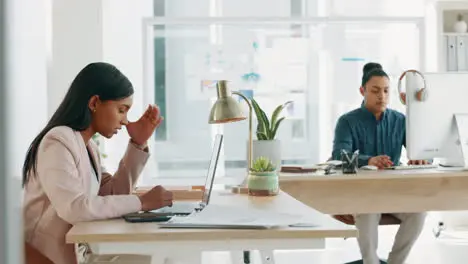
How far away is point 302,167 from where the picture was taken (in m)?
3.53

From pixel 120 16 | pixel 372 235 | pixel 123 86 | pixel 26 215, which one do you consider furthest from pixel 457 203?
pixel 120 16

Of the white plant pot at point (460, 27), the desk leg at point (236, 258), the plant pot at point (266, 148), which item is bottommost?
the desk leg at point (236, 258)

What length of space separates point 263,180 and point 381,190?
0.90m

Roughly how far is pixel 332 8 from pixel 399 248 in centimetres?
302

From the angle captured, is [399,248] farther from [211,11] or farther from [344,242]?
[211,11]

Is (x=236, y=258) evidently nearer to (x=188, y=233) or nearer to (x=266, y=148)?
(x=266, y=148)

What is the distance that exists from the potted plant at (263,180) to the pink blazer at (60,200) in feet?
2.53

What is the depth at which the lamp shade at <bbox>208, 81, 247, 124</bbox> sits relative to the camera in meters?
2.83

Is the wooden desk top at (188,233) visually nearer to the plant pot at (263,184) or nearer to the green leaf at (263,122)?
the plant pot at (263,184)

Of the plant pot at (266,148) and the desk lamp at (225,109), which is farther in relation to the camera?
the plant pot at (266,148)

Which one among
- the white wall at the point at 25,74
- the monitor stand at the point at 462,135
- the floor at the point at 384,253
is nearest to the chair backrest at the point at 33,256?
the white wall at the point at 25,74

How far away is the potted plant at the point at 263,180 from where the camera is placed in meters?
2.67

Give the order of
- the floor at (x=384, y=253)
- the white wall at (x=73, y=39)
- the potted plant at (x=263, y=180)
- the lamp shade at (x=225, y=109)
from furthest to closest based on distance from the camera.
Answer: the white wall at (x=73, y=39) < the floor at (x=384, y=253) < the lamp shade at (x=225, y=109) < the potted plant at (x=263, y=180)

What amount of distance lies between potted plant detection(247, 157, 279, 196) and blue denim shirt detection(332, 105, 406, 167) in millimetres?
1288
